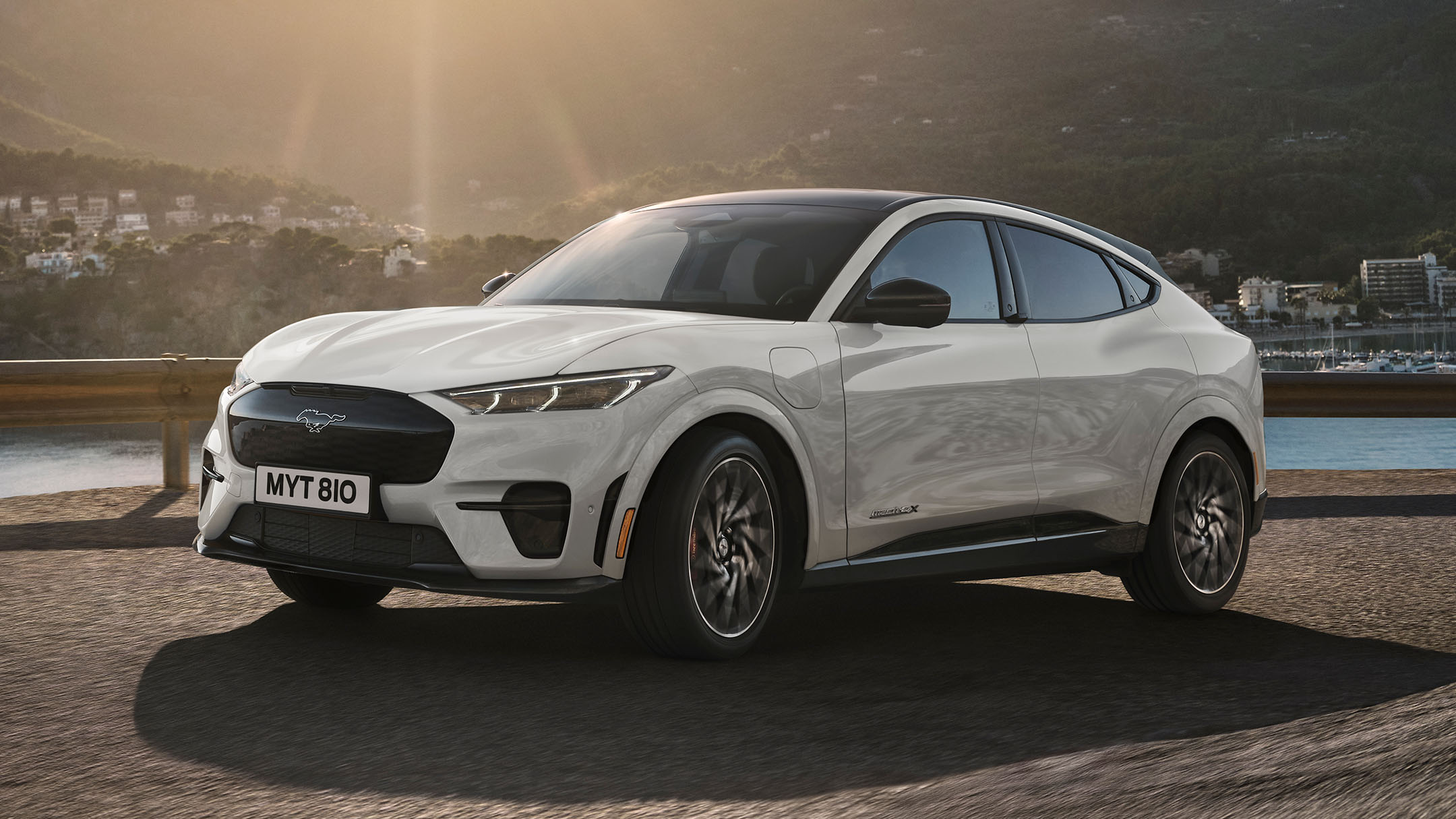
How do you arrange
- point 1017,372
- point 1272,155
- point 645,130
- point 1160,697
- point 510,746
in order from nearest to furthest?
point 510,746
point 1160,697
point 1017,372
point 1272,155
point 645,130

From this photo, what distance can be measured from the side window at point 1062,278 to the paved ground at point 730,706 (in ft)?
4.16

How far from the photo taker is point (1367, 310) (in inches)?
2255

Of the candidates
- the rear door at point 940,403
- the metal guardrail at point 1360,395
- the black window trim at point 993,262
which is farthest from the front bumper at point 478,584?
the metal guardrail at point 1360,395

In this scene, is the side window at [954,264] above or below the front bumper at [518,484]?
above

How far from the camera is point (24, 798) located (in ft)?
10.7

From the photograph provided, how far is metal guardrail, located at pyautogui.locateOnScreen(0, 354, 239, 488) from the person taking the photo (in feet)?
30.9

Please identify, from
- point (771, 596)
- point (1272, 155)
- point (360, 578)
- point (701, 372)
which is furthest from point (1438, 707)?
point (1272, 155)

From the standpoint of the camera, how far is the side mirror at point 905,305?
5133 mm

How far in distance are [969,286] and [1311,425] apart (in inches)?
296

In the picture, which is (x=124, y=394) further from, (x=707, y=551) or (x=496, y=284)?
(x=707, y=551)

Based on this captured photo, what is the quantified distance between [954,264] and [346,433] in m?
2.45

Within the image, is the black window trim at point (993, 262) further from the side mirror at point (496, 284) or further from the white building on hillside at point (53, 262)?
the white building on hillside at point (53, 262)

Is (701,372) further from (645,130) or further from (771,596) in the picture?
(645,130)

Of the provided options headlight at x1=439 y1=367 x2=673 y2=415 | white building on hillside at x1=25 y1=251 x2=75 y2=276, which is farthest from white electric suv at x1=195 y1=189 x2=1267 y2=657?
white building on hillside at x1=25 y1=251 x2=75 y2=276
